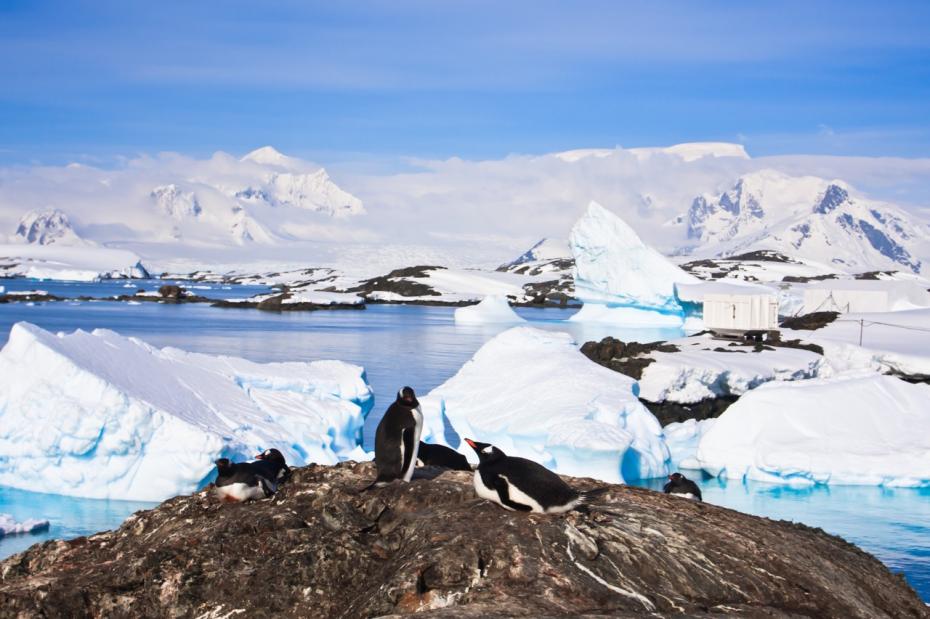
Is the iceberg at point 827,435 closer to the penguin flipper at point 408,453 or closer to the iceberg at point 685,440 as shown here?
the iceberg at point 685,440

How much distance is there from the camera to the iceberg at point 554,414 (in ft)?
57.1

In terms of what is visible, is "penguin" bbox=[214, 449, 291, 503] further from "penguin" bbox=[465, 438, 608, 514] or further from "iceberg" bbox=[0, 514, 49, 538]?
"iceberg" bbox=[0, 514, 49, 538]

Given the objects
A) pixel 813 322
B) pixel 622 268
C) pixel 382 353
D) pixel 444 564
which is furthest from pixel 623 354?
pixel 444 564

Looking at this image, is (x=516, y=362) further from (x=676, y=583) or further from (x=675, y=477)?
(x=676, y=583)

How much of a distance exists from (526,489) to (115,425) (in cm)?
1182

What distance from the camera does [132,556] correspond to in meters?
5.10

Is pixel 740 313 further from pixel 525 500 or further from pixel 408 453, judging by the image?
pixel 525 500

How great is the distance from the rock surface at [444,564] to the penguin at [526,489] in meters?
0.10

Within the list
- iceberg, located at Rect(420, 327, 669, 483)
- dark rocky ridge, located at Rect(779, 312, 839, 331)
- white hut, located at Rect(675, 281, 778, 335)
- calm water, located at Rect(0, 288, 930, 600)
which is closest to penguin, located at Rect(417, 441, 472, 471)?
calm water, located at Rect(0, 288, 930, 600)

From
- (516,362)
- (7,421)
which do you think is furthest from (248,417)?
(516,362)

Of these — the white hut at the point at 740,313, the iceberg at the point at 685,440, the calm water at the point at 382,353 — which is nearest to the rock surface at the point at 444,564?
the calm water at the point at 382,353

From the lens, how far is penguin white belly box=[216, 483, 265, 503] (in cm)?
584

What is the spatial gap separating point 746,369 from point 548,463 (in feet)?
34.0

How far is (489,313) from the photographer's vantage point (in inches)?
2596
